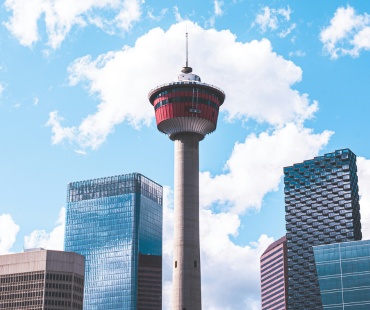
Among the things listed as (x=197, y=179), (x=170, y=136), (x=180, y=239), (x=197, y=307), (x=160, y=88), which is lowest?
(x=197, y=307)

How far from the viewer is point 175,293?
584ft

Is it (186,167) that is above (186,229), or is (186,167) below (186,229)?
above

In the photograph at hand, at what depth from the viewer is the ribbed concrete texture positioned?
17712 cm

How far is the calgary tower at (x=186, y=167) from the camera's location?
178 meters

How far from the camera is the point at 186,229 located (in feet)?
595

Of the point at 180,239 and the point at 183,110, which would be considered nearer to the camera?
the point at 180,239

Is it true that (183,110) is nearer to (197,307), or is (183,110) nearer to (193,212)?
(193,212)

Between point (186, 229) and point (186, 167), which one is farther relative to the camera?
point (186, 167)

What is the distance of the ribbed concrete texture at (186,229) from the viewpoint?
177 m

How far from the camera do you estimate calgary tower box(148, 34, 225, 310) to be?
17812cm

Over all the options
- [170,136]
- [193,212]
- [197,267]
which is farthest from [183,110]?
[197,267]

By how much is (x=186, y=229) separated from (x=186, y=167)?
16.3 metres

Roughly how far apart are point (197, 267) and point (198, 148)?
31.8 metres

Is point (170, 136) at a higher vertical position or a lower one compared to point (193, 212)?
higher
